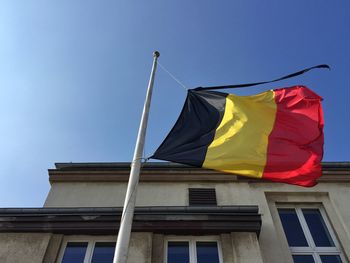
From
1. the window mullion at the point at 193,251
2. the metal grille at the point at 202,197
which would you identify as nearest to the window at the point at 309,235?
the metal grille at the point at 202,197

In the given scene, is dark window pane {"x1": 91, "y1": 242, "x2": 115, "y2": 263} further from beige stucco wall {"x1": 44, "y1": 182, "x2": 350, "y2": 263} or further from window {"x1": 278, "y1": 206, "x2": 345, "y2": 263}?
window {"x1": 278, "y1": 206, "x2": 345, "y2": 263}

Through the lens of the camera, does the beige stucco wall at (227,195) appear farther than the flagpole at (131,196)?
Yes

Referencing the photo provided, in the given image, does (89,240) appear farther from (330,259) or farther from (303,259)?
(330,259)

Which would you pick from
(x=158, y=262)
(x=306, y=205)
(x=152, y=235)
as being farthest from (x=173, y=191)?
(x=306, y=205)

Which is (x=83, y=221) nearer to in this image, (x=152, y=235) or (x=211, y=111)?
(x=152, y=235)

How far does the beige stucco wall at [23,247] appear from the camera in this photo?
27.4ft

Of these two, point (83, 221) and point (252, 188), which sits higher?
point (252, 188)

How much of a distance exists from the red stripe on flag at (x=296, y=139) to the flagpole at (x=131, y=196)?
2497 millimetres

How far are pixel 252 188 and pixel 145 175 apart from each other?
12.1ft

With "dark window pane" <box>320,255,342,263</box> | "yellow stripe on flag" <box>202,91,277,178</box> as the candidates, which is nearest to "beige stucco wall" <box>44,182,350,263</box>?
"dark window pane" <box>320,255,342,263</box>

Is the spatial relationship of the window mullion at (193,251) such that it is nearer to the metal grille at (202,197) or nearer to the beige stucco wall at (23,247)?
the metal grille at (202,197)

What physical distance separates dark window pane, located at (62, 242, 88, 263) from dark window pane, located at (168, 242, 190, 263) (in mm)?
2270

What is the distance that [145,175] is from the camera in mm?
11766

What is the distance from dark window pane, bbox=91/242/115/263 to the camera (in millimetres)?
8641
